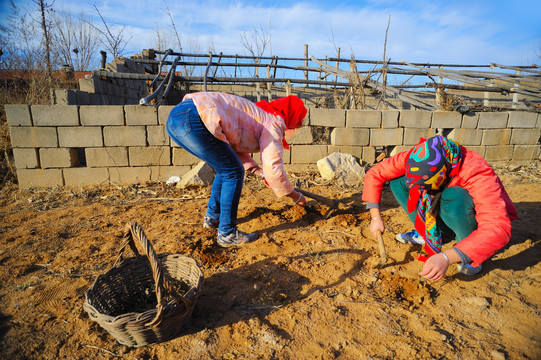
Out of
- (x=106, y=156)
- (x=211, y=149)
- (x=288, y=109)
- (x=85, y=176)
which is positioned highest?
(x=288, y=109)

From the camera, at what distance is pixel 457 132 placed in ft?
18.0

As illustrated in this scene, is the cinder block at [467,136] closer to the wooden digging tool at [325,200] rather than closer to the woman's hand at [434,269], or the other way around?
the wooden digging tool at [325,200]

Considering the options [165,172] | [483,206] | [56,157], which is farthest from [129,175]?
[483,206]

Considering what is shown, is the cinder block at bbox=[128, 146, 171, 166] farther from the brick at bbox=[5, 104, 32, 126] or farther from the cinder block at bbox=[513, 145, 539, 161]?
the cinder block at bbox=[513, 145, 539, 161]

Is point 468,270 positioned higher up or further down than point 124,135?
further down

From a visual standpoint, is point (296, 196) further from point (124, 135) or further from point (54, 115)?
point (54, 115)

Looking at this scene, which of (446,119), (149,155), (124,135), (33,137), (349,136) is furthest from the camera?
(446,119)

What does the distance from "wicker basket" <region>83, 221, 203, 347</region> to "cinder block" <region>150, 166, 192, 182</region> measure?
2.87 m

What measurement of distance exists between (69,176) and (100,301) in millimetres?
3545

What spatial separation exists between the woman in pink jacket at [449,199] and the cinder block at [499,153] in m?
4.46

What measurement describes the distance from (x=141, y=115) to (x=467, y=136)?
5.70m

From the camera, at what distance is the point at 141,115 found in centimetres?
449

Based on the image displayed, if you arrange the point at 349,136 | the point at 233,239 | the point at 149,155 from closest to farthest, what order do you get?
1. the point at 233,239
2. the point at 149,155
3. the point at 349,136

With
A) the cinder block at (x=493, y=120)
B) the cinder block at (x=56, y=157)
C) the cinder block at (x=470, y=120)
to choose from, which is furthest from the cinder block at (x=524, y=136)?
the cinder block at (x=56, y=157)
